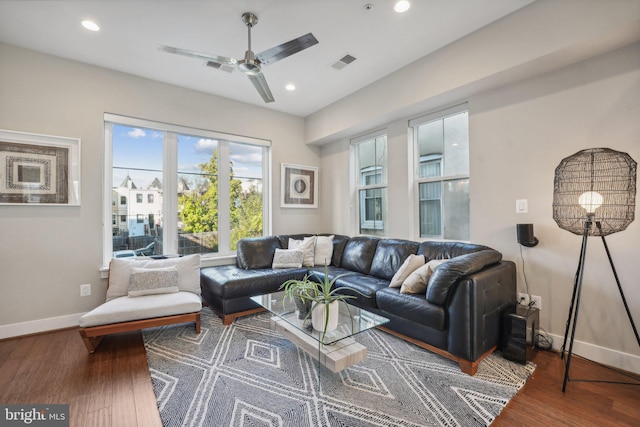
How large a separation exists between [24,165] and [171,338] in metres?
2.33

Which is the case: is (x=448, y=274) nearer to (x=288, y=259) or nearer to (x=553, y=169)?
(x=553, y=169)

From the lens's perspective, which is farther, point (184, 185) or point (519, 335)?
point (184, 185)

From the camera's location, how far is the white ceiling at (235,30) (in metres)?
2.32

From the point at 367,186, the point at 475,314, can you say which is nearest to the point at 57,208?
the point at 367,186

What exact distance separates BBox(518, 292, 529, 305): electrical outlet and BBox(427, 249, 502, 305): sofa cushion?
0.70 m

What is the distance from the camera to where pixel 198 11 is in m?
2.38

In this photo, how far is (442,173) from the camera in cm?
349

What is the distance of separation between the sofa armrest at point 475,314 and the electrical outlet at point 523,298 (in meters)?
0.47

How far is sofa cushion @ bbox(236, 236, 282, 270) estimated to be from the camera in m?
3.87

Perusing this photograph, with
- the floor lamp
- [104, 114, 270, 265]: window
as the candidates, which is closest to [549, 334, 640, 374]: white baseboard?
the floor lamp

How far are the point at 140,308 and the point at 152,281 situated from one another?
40 cm

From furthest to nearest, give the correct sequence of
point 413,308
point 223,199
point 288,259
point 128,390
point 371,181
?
point 371,181 → point 223,199 → point 288,259 → point 413,308 → point 128,390

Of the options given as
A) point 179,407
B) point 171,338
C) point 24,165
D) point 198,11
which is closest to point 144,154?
point 24,165

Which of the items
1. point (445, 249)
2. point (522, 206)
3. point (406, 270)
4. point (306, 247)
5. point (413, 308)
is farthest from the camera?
point (306, 247)
